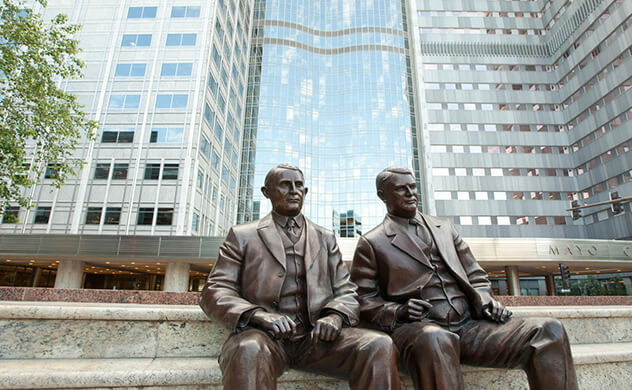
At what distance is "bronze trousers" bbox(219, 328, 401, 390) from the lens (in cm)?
193

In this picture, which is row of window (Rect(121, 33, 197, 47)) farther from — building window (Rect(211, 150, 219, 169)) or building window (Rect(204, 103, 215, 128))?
building window (Rect(211, 150, 219, 169))

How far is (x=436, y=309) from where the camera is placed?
9.18 ft

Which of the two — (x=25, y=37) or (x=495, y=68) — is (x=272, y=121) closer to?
(x=495, y=68)

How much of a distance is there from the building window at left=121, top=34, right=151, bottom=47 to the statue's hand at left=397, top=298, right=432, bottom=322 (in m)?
34.1

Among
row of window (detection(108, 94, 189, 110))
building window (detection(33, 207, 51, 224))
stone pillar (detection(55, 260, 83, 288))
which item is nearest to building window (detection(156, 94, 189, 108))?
row of window (detection(108, 94, 189, 110))

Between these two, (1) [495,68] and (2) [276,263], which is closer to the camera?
(2) [276,263]

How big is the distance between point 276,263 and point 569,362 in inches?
84.3

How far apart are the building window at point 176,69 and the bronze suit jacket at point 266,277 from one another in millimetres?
29804

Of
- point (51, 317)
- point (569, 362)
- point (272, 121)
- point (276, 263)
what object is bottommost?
point (569, 362)

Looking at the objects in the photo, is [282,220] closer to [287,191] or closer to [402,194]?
[287,191]

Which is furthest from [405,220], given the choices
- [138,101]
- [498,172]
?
[498,172]

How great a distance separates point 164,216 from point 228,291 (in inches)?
990

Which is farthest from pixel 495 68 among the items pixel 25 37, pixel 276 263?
pixel 276 263

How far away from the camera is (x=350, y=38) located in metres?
50.2
